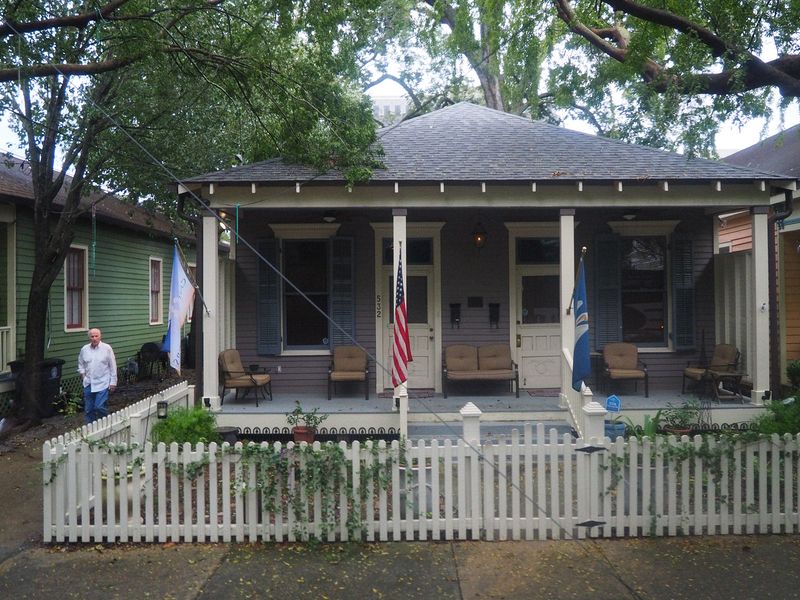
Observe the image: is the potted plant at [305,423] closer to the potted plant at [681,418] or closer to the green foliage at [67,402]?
the potted plant at [681,418]

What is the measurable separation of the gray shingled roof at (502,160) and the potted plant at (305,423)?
10.3 feet

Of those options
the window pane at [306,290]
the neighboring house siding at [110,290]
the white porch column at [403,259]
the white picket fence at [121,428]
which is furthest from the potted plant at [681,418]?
the neighboring house siding at [110,290]

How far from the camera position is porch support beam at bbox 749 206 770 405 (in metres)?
8.98

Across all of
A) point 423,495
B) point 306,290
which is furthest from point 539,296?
point 423,495

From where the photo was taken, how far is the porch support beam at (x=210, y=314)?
346 inches

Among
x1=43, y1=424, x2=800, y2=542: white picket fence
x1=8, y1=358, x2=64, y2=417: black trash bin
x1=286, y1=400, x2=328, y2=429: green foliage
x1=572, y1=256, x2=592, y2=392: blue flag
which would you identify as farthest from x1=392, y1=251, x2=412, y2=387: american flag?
x1=8, y1=358, x2=64, y2=417: black trash bin

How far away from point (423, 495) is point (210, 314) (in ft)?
14.6

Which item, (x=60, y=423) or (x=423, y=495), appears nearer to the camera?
(x=423, y=495)

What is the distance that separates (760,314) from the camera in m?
8.98

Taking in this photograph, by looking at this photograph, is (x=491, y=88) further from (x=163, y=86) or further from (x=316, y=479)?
(x=316, y=479)

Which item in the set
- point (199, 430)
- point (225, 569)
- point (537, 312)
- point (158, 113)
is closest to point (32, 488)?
point (199, 430)

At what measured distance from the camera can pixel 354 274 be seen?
35.1 ft

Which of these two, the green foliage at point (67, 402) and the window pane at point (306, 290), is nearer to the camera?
the window pane at point (306, 290)

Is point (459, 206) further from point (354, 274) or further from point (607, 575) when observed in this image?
point (607, 575)
